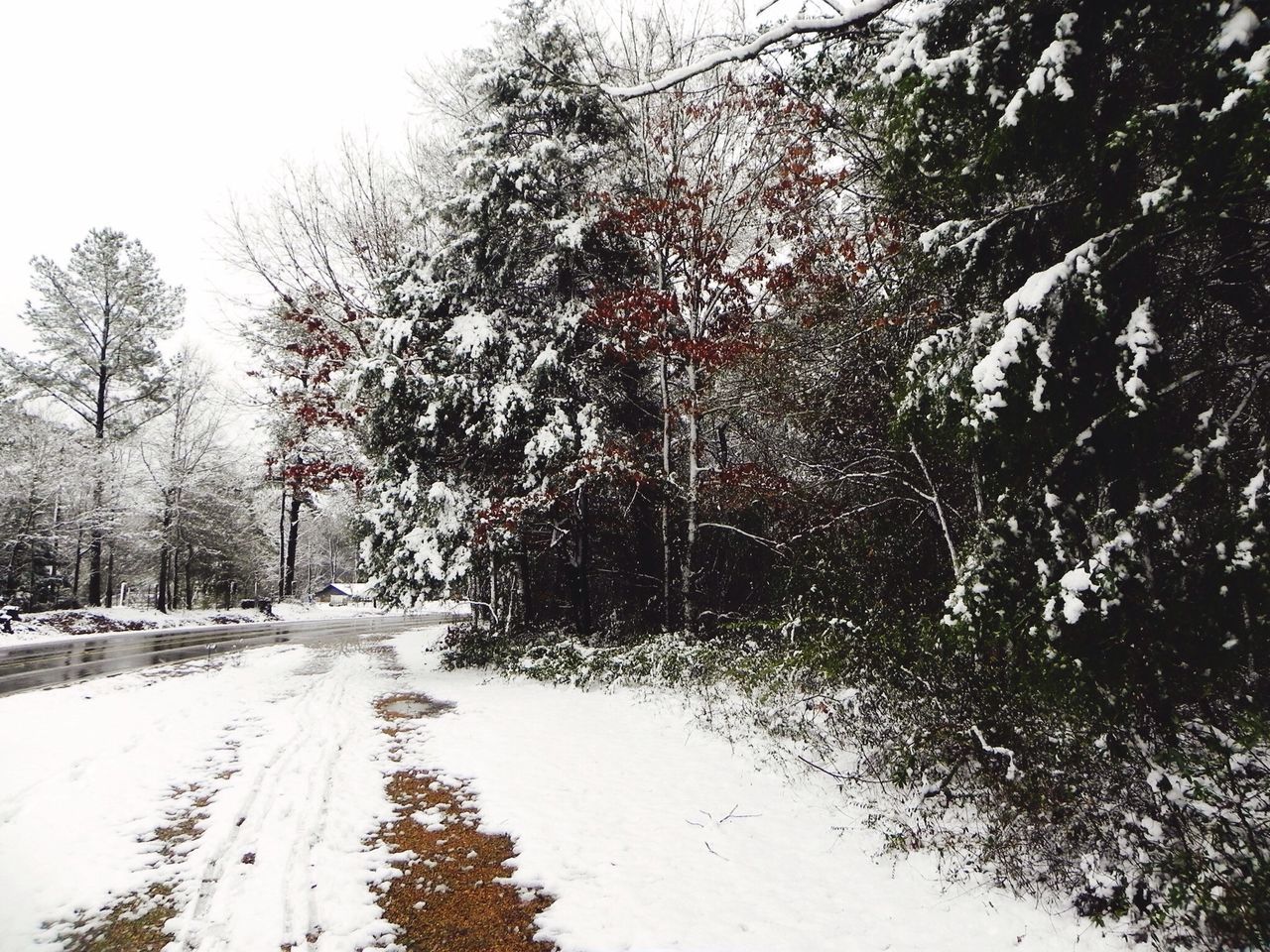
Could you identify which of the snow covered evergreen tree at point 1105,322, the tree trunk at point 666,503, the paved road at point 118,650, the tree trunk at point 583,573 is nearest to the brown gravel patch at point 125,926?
the snow covered evergreen tree at point 1105,322

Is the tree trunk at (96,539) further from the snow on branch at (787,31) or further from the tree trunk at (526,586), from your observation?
the snow on branch at (787,31)

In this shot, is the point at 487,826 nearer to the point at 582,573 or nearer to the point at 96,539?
the point at 582,573

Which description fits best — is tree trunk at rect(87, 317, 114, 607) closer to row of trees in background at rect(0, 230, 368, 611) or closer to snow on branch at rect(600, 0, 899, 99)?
row of trees in background at rect(0, 230, 368, 611)

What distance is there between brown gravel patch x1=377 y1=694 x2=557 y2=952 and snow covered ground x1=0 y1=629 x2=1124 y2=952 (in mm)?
131

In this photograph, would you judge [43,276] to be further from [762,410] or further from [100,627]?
[762,410]

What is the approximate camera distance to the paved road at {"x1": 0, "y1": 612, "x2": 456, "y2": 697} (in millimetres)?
11312

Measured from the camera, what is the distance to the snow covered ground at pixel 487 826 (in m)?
3.42

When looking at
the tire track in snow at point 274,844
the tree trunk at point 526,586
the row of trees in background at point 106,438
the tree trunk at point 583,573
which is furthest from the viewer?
the row of trees in background at point 106,438

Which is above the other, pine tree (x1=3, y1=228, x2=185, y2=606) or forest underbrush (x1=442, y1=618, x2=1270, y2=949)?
pine tree (x1=3, y1=228, x2=185, y2=606)

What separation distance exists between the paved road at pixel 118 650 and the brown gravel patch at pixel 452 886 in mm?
9040

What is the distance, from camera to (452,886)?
3938mm

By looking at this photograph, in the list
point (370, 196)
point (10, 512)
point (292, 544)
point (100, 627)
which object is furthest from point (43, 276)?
point (370, 196)

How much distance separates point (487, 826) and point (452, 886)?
3.02ft

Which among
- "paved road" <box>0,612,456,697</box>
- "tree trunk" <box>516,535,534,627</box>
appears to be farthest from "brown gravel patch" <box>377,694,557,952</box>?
"paved road" <box>0,612,456,697</box>
